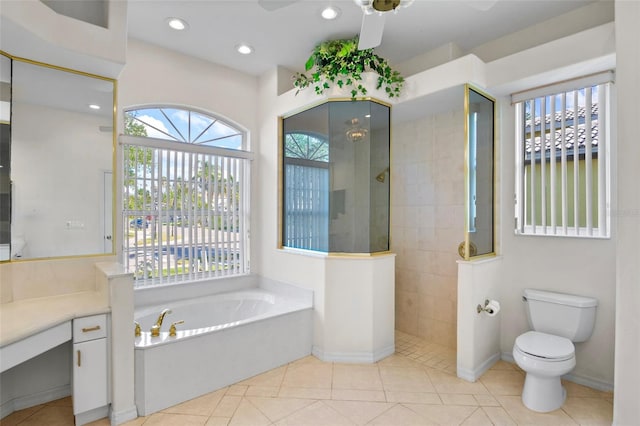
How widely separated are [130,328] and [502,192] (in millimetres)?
2971

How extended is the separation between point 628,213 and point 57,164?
11.9 ft

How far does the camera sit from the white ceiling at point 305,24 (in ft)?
8.55

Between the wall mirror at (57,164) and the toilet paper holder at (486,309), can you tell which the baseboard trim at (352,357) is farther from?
the wall mirror at (57,164)

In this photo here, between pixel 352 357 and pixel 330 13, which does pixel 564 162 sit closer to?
pixel 330 13

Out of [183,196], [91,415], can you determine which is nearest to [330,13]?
[183,196]

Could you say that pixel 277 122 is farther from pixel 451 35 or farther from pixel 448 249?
pixel 448 249

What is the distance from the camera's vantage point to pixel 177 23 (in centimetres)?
285

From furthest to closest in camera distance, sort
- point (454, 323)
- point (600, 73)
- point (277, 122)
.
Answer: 1. point (277, 122)
2. point (454, 323)
3. point (600, 73)

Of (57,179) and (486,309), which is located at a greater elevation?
(57,179)

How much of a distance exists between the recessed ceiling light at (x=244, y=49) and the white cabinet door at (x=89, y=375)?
105 inches

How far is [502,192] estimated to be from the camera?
2.90m

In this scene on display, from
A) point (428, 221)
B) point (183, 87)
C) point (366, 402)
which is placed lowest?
point (366, 402)

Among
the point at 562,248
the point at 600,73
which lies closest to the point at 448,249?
the point at 562,248

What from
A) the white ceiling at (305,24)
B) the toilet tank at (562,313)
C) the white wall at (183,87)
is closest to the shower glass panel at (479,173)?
the toilet tank at (562,313)
